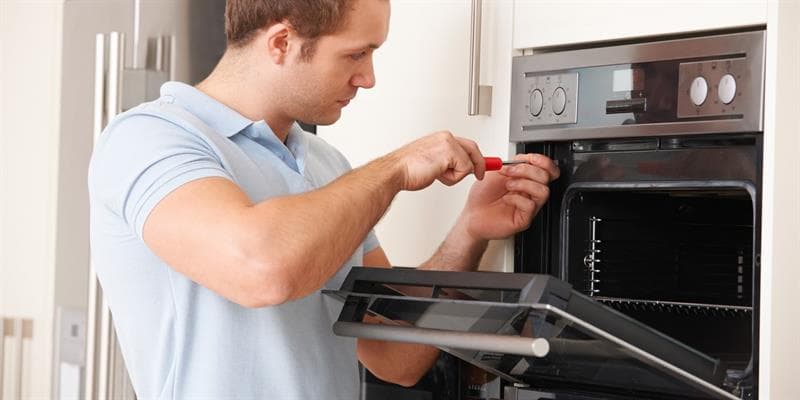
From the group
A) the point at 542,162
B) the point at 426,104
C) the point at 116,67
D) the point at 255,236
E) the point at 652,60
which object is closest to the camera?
the point at 255,236

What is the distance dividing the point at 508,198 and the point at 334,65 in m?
0.35

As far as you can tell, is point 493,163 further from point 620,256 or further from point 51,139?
point 51,139

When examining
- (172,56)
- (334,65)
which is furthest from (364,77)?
(172,56)

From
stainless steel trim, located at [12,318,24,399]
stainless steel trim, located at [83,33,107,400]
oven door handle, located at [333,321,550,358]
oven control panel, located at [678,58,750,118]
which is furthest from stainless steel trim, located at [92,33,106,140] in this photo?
oven control panel, located at [678,58,750,118]

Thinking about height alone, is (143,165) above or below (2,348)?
above

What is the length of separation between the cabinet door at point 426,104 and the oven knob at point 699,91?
31cm

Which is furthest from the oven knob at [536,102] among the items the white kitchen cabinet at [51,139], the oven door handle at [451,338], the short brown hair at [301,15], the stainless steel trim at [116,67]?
the stainless steel trim at [116,67]

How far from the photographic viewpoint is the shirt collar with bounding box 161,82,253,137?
1.49m

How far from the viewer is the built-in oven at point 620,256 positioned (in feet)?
4.19

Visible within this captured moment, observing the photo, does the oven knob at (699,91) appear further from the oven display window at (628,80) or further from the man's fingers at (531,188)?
the man's fingers at (531,188)

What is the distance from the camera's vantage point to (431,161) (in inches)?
56.1

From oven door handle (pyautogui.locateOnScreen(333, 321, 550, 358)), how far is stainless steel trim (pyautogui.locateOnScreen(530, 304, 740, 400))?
0.19 feet

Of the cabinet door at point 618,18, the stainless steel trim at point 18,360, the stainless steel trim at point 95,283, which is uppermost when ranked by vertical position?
the cabinet door at point 618,18

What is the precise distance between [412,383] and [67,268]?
1018mm
